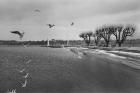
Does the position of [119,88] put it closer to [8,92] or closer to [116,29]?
[8,92]

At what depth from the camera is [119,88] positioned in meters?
15.2

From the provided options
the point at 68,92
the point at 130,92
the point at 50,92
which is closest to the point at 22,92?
the point at 50,92

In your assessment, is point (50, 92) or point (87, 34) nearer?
point (50, 92)

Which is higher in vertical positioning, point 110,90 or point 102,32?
point 102,32

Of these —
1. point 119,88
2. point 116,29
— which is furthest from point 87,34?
point 119,88

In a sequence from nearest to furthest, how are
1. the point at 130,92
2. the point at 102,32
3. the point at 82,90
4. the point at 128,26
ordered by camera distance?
the point at 130,92, the point at 82,90, the point at 128,26, the point at 102,32

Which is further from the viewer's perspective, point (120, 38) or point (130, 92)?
point (120, 38)

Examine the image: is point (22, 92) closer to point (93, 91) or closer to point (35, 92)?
point (35, 92)

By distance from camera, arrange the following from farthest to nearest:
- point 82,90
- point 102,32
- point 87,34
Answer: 1. point 87,34
2. point 102,32
3. point 82,90

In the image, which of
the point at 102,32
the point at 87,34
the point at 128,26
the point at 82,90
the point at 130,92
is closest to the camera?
the point at 130,92

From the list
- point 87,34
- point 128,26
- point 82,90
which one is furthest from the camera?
point 87,34

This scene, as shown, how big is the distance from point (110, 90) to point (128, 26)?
99.3 m

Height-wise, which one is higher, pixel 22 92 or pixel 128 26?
pixel 128 26

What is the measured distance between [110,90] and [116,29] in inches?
4066
